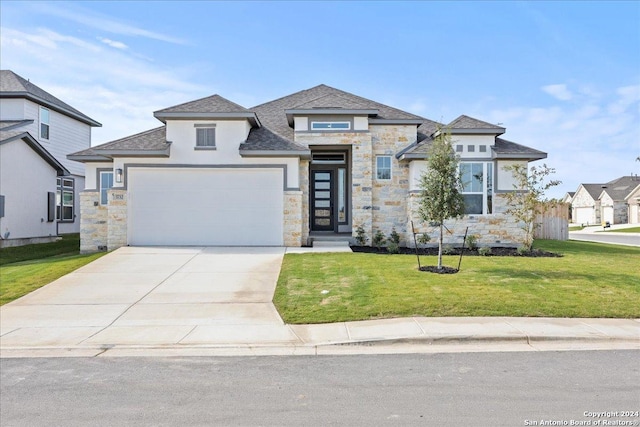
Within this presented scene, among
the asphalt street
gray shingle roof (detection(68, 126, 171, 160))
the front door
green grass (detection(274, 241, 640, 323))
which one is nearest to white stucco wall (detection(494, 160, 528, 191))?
green grass (detection(274, 241, 640, 323))

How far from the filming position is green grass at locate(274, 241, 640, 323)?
27.1 ft

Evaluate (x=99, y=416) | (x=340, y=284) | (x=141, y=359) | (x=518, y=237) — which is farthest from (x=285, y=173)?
(x=99, y=416)

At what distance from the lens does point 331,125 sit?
18000mm

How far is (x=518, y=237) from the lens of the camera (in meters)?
17.3

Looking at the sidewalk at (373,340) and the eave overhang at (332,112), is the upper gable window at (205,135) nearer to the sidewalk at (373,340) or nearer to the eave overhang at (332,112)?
the eave overhang at (332,112)

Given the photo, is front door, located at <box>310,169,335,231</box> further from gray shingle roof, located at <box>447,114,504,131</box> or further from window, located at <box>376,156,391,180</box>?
gray shingle roof, located at <box>447,114,504,131</box>

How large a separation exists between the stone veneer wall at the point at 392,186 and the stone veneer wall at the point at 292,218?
3307 millimetres

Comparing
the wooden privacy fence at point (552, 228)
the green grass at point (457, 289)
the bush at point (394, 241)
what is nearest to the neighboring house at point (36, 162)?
the green grass at point (457, 289)

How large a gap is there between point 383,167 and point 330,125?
2770 mm

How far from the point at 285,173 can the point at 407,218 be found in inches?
209

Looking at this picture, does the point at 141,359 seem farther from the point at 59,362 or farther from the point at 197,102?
the point at 197,102

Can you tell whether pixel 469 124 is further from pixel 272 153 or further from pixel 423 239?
pixel 272 153

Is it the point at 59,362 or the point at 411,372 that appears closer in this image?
the point at 411,372

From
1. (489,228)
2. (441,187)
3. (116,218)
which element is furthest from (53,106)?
(489,228)
